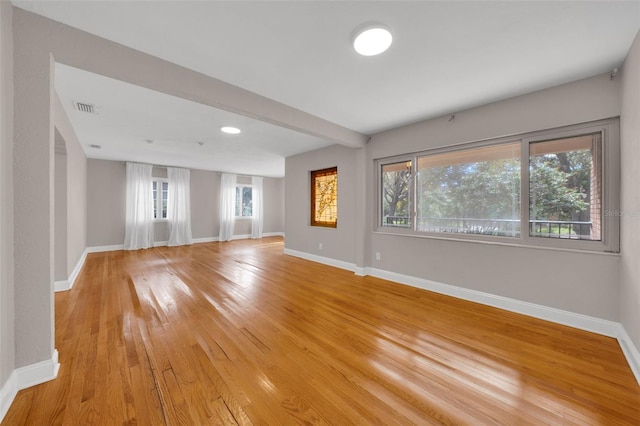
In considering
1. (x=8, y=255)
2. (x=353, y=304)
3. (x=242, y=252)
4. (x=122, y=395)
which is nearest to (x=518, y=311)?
(x=353, y=304)

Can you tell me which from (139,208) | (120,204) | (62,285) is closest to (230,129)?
(62,285)

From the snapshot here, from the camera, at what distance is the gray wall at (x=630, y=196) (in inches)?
70.0

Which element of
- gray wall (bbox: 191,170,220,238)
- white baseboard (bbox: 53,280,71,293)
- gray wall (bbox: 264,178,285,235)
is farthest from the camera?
gray wall (bbox: 264,178,285,235)

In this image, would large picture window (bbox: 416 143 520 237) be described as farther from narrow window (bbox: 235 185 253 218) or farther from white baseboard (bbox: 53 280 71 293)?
narrow window (bbox: 235 185 253 218)

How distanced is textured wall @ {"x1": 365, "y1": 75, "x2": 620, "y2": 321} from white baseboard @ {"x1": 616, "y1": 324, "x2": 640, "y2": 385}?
0.61 ft

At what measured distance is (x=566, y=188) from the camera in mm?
2541

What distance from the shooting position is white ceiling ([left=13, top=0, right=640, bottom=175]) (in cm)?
156

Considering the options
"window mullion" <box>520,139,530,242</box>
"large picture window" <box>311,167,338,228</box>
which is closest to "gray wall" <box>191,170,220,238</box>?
"large picture window" <box>311,167,338,228</box>

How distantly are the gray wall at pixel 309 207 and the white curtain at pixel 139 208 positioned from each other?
410cm

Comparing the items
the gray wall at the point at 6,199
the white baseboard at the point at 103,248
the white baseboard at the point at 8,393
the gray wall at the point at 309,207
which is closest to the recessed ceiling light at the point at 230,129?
the gray wall at the point at 309,207

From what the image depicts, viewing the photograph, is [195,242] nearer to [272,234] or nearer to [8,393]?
[272,234]

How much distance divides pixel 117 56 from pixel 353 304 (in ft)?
10.7

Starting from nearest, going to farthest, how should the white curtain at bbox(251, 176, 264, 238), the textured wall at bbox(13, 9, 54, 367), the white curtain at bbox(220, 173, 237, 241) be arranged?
the textured wall at bbox(13, 9, 54, 367)
the white curtain at bbox(220, 173, 237, 241)
the white curtain at bbox(251, 176, 264, 238)

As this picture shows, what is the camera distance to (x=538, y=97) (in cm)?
260
